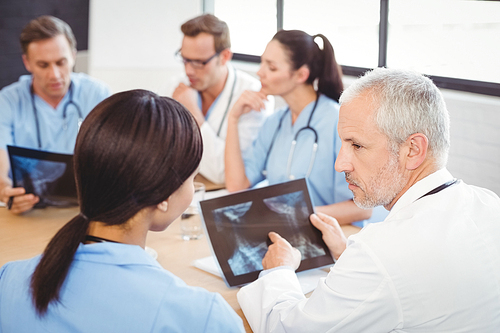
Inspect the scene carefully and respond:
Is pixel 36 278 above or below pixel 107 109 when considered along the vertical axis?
below

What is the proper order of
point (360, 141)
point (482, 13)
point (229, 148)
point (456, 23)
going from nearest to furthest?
point (360, 141) → point (229, 148) → point (482, 13) → point (456, 23)

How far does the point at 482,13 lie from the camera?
2707mm

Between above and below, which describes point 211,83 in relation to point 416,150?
above

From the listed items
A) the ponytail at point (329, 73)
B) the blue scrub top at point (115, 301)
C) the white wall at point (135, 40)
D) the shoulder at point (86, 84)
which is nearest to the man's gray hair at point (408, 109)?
the blue scrub top at point (115, 301)

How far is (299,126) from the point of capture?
209 centimetres

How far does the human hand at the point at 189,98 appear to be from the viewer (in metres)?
2.46

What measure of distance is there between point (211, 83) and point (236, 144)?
1.51 feet

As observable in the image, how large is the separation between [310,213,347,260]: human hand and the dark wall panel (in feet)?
11.1

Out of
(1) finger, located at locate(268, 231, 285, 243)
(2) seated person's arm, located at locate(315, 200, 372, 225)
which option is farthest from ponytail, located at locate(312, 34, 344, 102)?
(1) finger, located at locate(268, 231, 285, 243)

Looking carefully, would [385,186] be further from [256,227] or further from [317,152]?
[317,152]

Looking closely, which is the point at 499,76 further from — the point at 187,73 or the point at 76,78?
the point at 76,78

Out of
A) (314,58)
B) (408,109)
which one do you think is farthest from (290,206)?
(314,58)

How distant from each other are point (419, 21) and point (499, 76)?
2.16ft

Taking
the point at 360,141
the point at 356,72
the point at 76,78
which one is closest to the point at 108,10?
the point at 76,78
